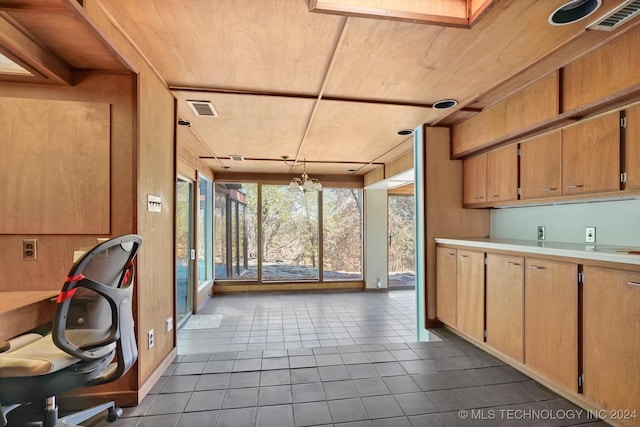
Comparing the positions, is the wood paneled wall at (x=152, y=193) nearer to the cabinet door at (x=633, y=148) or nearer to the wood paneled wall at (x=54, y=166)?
the wood paneled wall at (x=54, y=166)

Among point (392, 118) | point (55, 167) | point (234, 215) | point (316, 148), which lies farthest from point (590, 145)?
point (234, 215)

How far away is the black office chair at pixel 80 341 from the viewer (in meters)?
1.26

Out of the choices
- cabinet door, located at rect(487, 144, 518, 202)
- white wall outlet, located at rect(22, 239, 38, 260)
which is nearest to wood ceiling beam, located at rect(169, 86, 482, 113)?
cabinet door, located at rect(487, 144, 518, 202)

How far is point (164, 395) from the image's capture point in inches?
79.8

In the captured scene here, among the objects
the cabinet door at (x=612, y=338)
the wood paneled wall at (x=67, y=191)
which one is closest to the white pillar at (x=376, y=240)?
the cabinet door at (x=612, y=338)

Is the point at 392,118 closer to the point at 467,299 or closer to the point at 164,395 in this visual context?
the point at 467,299

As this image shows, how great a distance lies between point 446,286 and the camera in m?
3.21

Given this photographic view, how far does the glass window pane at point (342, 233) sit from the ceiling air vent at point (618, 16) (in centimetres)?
493

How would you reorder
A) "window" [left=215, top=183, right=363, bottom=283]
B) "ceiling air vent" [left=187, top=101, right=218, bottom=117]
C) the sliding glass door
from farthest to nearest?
"window" [left=215, top=183, right=363, bottom=283], the sliding glass door, "ceiling air vent" [left=187, top=101, right=218, bottom=117]

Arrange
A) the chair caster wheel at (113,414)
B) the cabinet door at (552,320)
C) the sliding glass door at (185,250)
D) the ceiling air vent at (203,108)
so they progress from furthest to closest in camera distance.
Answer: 1. the sliding glass door at (185,250)
2. the ceiling air vent at (203,108)
3. the cabinet door at (552,320)
4. the chair caster wheel at (113,414)

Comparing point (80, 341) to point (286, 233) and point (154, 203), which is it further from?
point (286, 233)

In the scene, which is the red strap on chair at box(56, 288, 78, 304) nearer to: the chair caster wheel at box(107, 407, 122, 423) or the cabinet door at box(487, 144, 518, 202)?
the chair caster wheel at box(107, 407, 122, 423)

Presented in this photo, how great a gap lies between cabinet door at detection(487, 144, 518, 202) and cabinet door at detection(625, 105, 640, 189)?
889mm

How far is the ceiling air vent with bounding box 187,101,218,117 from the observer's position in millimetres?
2652
